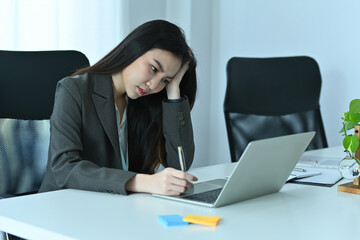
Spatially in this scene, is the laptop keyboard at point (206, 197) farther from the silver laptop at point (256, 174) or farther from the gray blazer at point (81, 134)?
the gray blazer at point (81, 134)

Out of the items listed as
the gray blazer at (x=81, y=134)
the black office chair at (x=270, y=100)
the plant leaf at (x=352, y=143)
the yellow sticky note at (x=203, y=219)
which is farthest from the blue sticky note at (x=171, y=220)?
the black office chair at (x=270, y=100)

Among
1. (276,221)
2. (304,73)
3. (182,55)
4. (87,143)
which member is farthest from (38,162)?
(304,73)

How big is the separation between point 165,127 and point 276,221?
0.93 m

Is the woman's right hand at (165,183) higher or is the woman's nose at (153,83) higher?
the woman's nose at (153,83)

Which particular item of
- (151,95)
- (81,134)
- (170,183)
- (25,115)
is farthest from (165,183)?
(151,95)

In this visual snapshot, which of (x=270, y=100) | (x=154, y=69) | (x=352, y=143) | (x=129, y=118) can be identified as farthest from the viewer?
(x=270, y=100)

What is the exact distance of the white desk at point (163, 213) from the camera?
0.99 metres

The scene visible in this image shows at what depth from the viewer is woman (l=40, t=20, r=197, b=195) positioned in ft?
4.46

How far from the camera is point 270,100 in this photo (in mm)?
2582

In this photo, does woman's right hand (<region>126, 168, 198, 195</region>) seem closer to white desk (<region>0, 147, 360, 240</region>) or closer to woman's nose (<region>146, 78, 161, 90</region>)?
white desk (<region>0, 147, 360, 240</region>)

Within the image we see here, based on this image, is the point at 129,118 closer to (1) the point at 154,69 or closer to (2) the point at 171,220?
(1) the point at 154,69

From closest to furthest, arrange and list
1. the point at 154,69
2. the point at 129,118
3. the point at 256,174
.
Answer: the point at 256,174 < the point at 154,69 < the point at 129,118

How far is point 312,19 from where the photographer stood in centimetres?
341

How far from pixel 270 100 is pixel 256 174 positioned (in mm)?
1387
